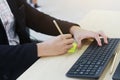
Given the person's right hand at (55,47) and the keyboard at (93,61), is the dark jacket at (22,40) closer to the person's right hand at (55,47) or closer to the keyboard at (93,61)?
the person's right hand at (55,47)

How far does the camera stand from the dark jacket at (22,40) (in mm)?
1044

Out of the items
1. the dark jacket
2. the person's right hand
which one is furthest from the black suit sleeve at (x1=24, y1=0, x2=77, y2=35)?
the person's right hand

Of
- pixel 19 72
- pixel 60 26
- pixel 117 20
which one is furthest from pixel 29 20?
pixel 117 20

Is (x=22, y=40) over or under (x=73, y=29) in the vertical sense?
under

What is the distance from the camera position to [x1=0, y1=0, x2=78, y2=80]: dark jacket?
1044mm

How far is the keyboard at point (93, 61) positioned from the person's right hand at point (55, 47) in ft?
0.28

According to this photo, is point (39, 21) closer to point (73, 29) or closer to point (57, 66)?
point (73, 29)

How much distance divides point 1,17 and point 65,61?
48cm

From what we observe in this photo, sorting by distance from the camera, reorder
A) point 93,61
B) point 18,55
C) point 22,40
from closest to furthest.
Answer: point 93,61 < point 18,55 < point 22,40

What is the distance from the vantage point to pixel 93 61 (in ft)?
3.05

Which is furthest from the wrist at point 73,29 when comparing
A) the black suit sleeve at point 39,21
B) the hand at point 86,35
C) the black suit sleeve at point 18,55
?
the black suit sleeve at point 18,55

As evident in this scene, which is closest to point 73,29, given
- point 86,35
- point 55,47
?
point 86,35

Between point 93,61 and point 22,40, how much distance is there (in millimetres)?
633

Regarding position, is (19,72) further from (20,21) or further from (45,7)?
(45,7)
